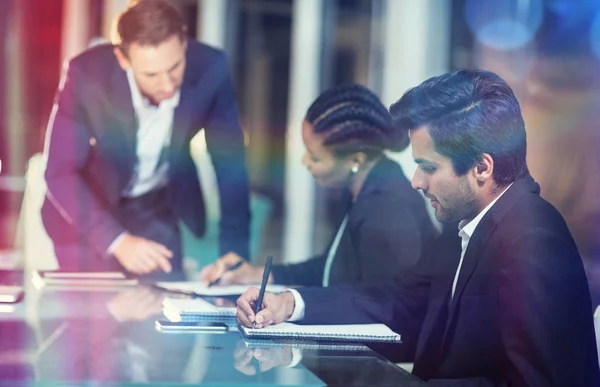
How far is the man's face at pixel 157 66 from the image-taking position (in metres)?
3.02

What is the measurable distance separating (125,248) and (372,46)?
2820 millimetres

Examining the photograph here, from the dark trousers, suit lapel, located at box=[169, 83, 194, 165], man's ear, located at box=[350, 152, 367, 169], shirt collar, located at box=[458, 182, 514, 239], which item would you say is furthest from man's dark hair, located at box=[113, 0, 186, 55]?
shirt collar, located at box=[458, 182, 514, 239]

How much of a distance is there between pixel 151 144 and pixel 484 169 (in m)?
1.84

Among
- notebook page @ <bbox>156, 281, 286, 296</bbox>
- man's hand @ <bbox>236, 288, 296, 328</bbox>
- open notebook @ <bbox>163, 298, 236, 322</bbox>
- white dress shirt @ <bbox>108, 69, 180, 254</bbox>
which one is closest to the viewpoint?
man's hand @ <bbox>236, 288, 296, 328</bbox>

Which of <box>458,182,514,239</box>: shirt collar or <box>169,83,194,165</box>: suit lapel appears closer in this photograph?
<box>458,182,514,239</box>: shirt collar

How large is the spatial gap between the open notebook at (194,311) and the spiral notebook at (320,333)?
0.12 meters

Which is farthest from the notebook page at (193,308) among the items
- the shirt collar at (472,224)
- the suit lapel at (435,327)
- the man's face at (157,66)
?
the man's face at (157,66)

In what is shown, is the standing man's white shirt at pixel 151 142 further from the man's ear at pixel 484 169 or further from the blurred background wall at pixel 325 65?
the man's ear at pixel 484 169

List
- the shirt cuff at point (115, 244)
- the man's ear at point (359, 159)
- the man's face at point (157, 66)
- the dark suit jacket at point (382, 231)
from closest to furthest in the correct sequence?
the dark suit jacket at point (382, 231), the man's ear at point (359, 159), the shirt cuff at point (115, 244), the man's face at point (157, 66)

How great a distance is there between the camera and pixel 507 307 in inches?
59.2

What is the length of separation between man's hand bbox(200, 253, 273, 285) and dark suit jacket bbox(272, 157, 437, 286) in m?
0.13

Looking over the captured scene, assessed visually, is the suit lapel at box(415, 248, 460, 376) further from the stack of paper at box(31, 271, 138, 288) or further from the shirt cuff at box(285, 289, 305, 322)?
the stack of paper at box(31, 271, 138, 288)

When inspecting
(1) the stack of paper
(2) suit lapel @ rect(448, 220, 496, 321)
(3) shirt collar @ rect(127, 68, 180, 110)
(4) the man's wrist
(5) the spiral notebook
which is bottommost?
(1) the stack of paper

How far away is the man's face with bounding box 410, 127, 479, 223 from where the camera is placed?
175cm
